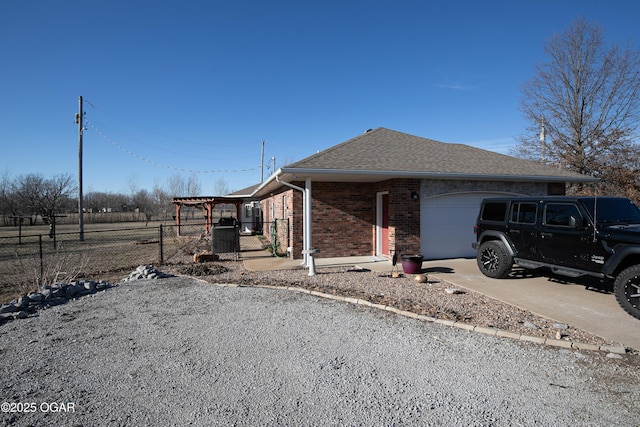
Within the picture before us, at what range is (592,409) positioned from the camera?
308 cm

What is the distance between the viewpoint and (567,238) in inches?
259

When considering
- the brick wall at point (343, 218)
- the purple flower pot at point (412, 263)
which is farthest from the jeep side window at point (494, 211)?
the brick wall at point (343, 218)

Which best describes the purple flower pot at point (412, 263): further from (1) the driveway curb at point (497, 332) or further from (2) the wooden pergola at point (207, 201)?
(2) the wooden pergola at point (207, 201)

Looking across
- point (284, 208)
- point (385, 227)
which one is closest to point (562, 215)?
point (385, 227)

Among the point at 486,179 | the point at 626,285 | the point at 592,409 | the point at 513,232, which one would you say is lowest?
the point at 592,409

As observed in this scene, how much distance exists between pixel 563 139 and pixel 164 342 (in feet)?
84.8

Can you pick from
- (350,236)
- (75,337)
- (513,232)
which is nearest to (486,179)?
(513,232)

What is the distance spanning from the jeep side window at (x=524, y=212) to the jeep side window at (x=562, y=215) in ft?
0.92

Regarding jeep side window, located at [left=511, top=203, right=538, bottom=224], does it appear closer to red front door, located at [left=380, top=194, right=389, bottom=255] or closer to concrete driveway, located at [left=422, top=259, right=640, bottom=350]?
concrete driveway, located at [left=422, top=259, right=640, bottom=350]

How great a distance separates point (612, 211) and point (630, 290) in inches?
69.0

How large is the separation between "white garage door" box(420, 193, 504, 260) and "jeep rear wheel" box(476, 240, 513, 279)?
236 cm

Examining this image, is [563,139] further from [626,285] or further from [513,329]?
[513,329]

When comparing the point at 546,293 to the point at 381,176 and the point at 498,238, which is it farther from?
the point at 381,176

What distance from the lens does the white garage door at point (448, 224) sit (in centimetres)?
1088
